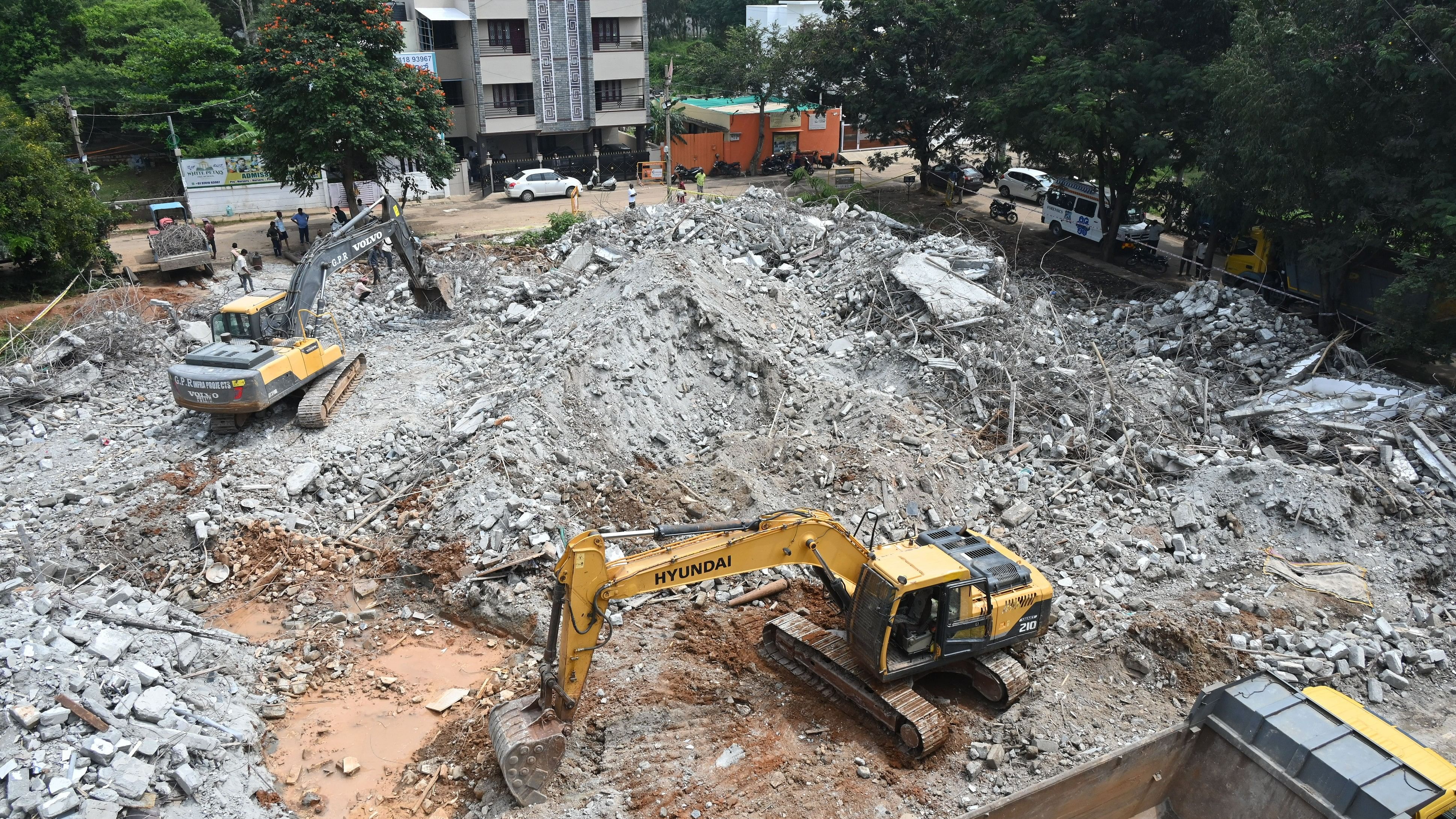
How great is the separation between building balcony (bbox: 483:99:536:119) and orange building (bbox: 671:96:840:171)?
511 cm

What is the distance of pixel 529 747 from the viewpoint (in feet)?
24.5

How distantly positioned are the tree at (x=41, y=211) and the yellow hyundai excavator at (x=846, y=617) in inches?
684

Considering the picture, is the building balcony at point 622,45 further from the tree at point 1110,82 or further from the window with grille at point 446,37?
the tree at point 1110,82

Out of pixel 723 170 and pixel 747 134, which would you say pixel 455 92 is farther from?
pixel 747 134

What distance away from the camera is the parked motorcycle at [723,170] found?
33.9 m

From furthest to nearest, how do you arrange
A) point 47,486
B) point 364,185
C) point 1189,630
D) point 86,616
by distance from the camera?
1. point 364,185
2. point 47,486
3. point 1189,630
4. point 86,616

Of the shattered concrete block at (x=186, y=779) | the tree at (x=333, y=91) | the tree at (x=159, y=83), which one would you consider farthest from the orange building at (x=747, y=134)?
the shattered concrete block at (x=186, y=779)

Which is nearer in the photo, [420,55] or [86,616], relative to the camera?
[86,616]

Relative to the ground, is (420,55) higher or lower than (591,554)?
higher

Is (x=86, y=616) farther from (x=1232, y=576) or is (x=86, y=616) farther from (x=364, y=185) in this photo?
(x=364, y=185)

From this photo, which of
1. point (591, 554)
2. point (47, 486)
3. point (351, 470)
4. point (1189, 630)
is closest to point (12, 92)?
point (47, 486)

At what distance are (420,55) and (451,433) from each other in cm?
2108

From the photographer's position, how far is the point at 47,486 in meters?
12.1

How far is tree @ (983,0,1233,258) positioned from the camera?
1898 cm
